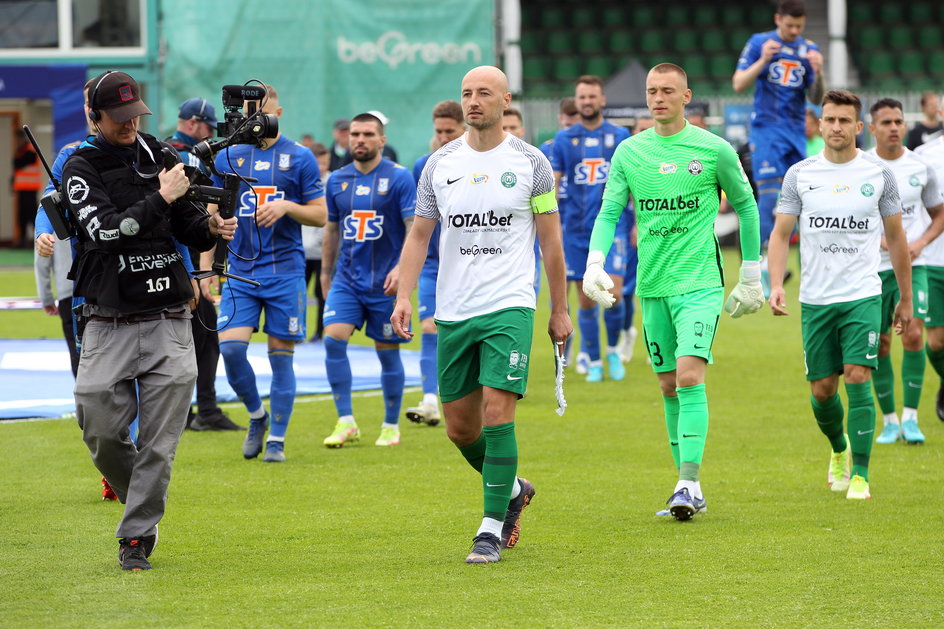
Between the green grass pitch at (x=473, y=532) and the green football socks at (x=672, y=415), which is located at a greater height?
the green football socks at (x=672, y=415)

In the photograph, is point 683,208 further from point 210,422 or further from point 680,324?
point 210,422

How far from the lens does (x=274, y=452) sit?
873 centimetres

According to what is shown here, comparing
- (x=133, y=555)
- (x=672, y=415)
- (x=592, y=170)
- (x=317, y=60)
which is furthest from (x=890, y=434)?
(x=317, y=60)

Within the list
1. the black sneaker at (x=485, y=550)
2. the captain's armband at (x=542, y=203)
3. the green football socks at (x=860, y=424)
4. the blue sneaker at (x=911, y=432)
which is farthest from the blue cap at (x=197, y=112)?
the blue sneaker at (x=911, y=432)

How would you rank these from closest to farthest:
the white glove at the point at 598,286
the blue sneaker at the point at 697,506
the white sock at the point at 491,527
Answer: the white sock at the point at 491,527 → the white glove at the point at 598,286 → the blue sneaker at the point at 697,506

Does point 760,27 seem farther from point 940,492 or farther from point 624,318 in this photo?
point 940,492

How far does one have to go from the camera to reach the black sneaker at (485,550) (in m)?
5.78

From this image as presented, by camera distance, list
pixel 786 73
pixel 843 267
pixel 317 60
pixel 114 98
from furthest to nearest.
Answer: pixel 317 60 < pixel 786 73 < pixel 843 267 < pixel 114 98

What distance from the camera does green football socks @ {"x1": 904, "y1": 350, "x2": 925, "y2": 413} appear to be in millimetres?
9461

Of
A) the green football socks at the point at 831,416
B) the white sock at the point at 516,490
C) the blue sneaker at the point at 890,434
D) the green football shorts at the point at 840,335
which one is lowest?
the blue sneaker at the point at 890,434

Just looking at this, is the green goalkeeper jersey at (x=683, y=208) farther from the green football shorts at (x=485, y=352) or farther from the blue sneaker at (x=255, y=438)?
the blue sneaker at (x=255, y=438)

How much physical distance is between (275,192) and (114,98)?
3149mm

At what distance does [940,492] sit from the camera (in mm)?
7516

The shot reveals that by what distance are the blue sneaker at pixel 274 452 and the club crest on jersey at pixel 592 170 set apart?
4603 millimetres
